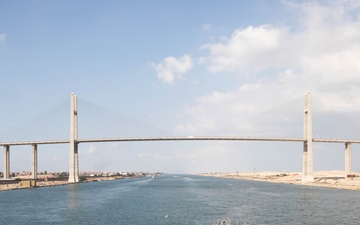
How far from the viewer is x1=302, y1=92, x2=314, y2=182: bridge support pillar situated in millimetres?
116938

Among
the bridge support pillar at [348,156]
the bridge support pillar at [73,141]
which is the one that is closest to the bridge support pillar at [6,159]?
the bridge support pillar at [73,141]

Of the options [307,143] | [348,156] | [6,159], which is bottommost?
[6,159]

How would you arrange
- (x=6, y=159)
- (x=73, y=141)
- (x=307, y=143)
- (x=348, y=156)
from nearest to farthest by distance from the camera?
(x=307, y=143) < (x=348, y=156) < (x=73, y=141) < (x=6, y=159)

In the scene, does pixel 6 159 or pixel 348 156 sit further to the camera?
pixel 6 159

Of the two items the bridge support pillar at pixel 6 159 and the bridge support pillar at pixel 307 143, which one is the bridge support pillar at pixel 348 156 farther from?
the bridge support pillar at pixel 6 159

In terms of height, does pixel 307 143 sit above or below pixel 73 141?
below

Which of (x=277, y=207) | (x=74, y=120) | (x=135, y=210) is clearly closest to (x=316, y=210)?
(x=277, y=207)

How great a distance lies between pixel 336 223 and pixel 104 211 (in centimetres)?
3076

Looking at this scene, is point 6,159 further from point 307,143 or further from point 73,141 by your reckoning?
point 307,143

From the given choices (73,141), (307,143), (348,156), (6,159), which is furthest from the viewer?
(6,159)

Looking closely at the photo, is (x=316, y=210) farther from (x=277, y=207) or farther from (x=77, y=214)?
(x=77, y=214)

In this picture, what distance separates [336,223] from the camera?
1684 inches

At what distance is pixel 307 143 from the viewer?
118000mm

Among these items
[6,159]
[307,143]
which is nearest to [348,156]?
[307,143]
